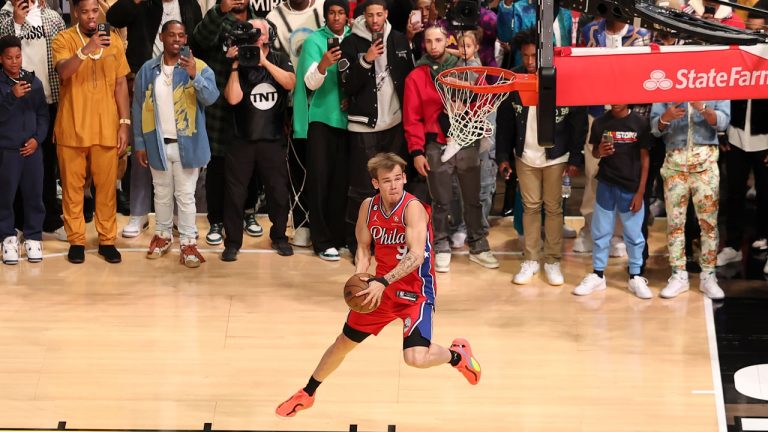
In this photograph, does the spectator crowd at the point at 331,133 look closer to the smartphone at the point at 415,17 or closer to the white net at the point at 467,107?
the smartphone at the point at 415,17

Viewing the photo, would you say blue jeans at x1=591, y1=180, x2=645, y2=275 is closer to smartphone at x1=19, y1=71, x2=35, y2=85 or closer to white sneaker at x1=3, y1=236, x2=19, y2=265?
smartphone at x1=19, y1=71, x2=35, y2=85

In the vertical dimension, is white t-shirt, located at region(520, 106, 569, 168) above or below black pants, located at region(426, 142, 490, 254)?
above

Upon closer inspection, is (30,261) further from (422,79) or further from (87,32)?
(422,79)

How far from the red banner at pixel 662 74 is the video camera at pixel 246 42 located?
4.21 meters

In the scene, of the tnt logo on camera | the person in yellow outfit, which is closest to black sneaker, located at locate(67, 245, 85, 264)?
the person in yellow outfit

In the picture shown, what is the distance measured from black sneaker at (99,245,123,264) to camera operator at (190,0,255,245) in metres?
0.82

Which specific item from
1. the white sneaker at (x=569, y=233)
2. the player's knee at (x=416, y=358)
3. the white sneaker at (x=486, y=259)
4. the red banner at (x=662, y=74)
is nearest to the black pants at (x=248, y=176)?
the white sneaker at (x=486, y=259)

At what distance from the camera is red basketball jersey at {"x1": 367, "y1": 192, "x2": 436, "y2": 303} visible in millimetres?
8641

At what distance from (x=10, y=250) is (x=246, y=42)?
8.87ft

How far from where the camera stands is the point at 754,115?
11.1 m

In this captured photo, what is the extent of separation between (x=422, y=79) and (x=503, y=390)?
9.27 ft

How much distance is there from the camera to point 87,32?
11133mm

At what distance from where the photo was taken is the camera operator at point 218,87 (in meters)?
11.3

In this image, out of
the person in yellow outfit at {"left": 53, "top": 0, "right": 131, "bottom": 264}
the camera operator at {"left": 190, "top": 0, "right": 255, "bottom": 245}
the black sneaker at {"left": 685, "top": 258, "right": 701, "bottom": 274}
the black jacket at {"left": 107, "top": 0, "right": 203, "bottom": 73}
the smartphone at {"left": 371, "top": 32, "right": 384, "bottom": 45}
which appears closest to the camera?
the smartphone at {"left": 371, "top": 32, "right": 384, "bottom": 45}
